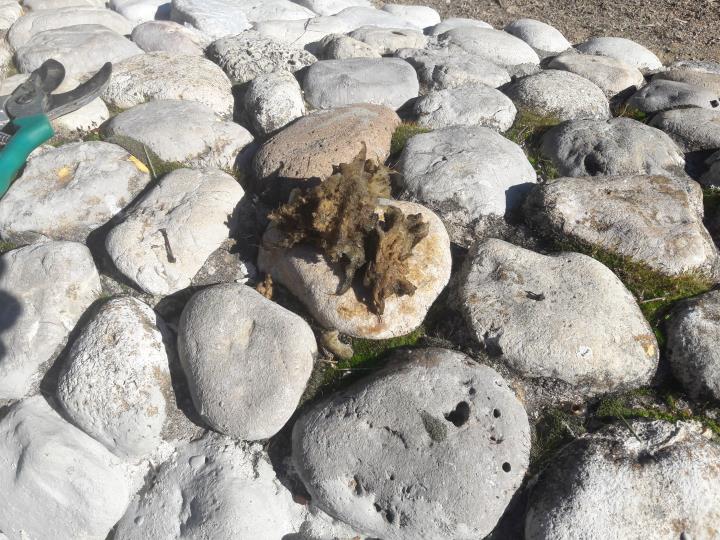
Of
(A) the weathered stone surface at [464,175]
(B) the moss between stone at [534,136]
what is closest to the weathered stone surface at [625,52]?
(B) the moss between stone at [534,136]

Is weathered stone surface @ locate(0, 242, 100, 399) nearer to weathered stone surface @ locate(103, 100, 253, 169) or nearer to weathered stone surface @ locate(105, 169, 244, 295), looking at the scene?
weathered stone surface @ locate(105, 169, 244, 295)

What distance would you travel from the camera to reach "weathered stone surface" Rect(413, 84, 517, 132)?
15.3ft

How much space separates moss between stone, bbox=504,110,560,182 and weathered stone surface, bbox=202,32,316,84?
217cm

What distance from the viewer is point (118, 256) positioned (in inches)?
137

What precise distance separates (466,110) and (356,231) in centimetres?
215

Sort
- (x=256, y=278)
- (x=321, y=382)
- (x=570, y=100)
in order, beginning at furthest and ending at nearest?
(x=570, y=100)
(x=256, y=278)
(x=321, y=382)

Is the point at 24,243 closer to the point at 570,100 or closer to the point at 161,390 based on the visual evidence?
the point at 161,390

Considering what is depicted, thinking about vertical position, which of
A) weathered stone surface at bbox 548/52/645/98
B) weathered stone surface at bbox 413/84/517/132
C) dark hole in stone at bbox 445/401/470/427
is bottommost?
dark hole in stone at bbox 445/401/470/427

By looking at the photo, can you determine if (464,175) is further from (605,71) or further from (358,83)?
(605,71)

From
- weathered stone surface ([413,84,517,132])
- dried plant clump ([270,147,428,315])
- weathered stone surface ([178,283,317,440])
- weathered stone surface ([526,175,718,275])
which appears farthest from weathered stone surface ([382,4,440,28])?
weathered stone surface ([178,283,317,440])

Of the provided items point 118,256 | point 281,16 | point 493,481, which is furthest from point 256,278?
point 281,16

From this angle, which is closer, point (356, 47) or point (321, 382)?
point (321, 382)

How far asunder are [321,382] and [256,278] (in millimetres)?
929

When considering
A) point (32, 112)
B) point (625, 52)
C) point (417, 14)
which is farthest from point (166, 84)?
point (625, 52)
